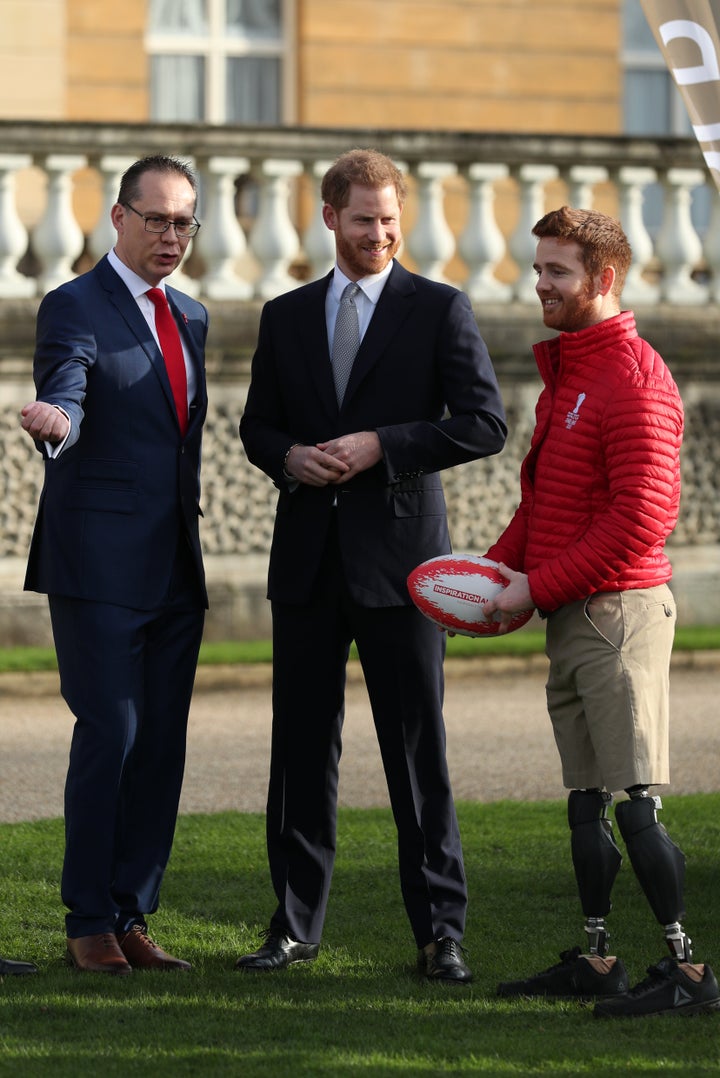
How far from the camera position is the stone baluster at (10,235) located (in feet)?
37.2

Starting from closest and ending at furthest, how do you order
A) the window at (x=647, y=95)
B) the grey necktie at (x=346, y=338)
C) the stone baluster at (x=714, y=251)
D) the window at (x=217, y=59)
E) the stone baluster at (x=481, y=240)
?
the grey necktie at (x=346, y=338) → the stone baluster at (x=481, y=240) → the stone baluster at (x=714, y=251) → the window at (x=217, y=59) → the window at (x=647, y=95)

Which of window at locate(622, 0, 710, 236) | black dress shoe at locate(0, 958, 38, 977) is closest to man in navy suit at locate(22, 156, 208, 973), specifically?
black dress shoe at locate(0, 958, 38, 977)

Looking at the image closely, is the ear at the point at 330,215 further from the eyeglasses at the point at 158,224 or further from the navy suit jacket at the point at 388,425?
the eyeglasses at the point at 158,224

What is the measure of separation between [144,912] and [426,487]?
4.57ft

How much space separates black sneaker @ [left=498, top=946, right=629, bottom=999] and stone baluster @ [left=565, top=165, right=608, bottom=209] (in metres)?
7.79

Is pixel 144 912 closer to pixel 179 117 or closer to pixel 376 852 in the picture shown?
pixel 376 852

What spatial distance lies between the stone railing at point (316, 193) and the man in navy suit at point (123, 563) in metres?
5.91

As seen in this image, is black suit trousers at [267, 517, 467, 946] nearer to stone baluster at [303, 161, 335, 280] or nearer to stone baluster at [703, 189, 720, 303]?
stone baluster at [303, 161, 335, 280]

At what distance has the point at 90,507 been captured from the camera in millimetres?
5453

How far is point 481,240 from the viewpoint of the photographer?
12.0 meters

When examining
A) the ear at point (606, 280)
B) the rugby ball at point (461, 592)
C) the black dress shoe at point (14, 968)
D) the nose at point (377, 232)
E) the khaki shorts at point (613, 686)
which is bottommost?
the black dress shoe at point (14, 968)

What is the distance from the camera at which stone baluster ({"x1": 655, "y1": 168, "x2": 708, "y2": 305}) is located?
12320 millimetres

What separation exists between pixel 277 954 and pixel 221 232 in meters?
6.82

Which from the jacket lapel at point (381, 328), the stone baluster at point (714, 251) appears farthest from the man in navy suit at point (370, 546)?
the stone baluster at point (714, 251)
